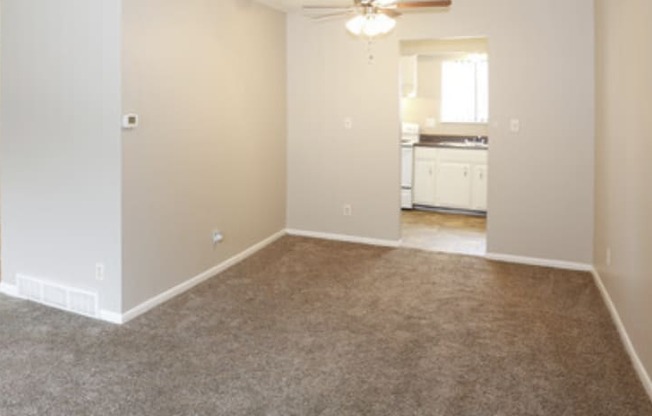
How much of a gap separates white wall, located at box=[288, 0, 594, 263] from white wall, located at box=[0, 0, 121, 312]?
2628 mm

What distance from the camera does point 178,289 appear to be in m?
4.10

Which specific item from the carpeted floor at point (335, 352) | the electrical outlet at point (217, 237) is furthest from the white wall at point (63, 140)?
the electrical outlet at point (217, 237)

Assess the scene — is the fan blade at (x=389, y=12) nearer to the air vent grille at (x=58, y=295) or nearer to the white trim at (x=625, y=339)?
the white trim at (x=625, y=339)

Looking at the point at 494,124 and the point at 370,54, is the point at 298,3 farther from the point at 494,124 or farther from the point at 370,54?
the point at 494,124

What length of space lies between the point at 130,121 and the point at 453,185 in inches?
184

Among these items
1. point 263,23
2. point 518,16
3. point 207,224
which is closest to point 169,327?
point 207,224

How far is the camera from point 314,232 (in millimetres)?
5934

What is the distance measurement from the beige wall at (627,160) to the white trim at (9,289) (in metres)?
4.09

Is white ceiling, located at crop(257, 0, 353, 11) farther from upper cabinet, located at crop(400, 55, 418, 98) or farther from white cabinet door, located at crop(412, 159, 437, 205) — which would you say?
white cabinet door, located at crop(412, 159, 437, 205)

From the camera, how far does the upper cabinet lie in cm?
738

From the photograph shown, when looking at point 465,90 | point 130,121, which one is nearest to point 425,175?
point 465,90

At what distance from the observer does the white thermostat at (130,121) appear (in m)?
3.40

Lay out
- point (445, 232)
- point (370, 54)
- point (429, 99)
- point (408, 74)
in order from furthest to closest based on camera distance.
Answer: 1. point (429, 99)
2. point (408, 74)
3. point (445, 232)
4. point (370, 54)

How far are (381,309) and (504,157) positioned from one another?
2055 millimetres
